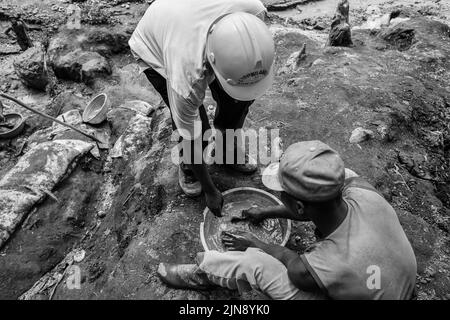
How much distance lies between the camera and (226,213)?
2492mm

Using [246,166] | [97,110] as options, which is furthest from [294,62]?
[97,110]

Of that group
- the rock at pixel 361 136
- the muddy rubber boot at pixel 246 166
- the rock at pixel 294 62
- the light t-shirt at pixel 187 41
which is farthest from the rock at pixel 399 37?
the light t-shirt at pixel 187 41

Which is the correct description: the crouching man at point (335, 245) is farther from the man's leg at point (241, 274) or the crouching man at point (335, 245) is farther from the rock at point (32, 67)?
the rock at point (32, 67)

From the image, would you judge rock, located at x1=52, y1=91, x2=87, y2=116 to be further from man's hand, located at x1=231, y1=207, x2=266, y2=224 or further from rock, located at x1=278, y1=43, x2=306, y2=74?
man's hand, located at x1=231, y1=207, x2=266, y2=224

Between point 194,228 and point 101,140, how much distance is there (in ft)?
5.92

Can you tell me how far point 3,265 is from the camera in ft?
8.27

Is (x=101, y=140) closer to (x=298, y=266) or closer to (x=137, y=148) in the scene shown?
(x=137, y=148)

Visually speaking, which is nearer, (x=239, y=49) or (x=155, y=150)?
(x=239, y=49)

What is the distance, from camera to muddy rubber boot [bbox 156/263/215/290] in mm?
1992

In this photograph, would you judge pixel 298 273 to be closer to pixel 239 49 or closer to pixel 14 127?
pixel 239 49

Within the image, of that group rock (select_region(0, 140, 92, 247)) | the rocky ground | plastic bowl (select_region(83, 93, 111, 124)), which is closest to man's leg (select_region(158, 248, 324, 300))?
the rocky ground

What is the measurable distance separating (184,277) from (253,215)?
0.62 metres

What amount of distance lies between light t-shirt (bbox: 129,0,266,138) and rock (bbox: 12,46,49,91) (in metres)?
3.17

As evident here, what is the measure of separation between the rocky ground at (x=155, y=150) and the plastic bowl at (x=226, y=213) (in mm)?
105
